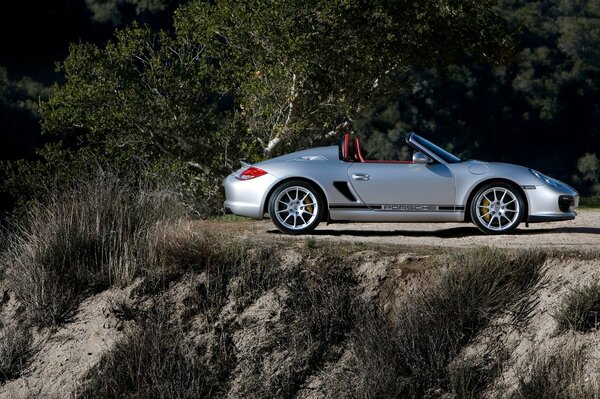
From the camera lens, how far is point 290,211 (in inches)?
571

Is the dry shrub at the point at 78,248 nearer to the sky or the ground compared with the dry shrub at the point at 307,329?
nearer to the sky

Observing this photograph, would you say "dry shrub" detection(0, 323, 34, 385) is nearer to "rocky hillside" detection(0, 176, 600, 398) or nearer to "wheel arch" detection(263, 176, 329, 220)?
"rocky hillside" detection(0, 176, 600, 398)

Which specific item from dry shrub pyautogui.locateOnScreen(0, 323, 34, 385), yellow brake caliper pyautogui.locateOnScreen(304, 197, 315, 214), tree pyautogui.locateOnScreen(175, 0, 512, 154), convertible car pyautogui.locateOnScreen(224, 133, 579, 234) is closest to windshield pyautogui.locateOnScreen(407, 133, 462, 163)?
convertible car pyautogui.locateOnScreen(224, 133, 579, 234)

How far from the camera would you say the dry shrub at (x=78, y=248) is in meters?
13.6

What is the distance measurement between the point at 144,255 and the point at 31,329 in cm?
146

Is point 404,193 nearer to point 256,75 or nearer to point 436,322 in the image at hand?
point 436,322

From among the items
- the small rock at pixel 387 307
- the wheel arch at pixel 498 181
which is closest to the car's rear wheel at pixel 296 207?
the wheel arch at pixel 498 181

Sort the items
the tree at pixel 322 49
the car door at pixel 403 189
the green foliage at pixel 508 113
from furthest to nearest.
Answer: the green foliage at pixel 508 113 → the tree at pixel 322 49 → the car door at pixel 403 189

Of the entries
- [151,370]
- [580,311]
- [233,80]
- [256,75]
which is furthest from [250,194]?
[233,80]

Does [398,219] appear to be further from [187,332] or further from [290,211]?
[187,332]

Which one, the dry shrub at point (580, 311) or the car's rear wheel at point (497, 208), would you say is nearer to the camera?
the dry shrub at point (580, 311)

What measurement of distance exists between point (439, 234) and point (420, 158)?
1214 millimetres

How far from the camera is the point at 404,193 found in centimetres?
1429

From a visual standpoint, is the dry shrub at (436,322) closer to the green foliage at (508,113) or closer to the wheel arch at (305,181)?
the wheel arch at (305,181)
